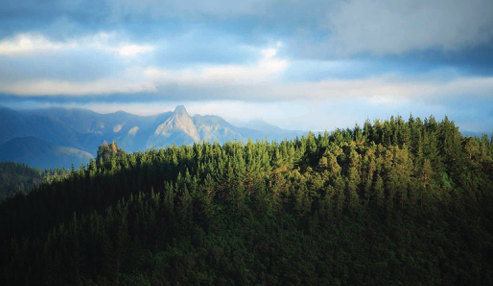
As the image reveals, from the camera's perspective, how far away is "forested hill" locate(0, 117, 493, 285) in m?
74.9

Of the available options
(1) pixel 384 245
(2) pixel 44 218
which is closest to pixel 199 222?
(1) pixel 384 245

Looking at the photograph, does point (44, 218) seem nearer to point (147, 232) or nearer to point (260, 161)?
point (147, 232)

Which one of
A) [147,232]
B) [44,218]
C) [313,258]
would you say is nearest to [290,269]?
[313,258]

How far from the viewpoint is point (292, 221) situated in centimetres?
9262

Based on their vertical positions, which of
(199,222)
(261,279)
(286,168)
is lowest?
(261,279)

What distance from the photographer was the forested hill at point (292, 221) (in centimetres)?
7494

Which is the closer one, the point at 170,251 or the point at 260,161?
the point at 170,251

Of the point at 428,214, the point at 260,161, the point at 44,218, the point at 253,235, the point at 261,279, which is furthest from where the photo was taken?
the point at 44,218

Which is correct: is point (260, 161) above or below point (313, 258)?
above

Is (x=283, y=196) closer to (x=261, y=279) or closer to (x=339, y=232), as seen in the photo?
(x=339, y=232)

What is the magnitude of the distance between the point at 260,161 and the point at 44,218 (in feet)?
264

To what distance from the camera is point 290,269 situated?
80000mm

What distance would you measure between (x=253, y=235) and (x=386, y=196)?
44961 millimetres

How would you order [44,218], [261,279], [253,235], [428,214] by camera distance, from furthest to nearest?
[44,218]
[428,214]
[253,235]
[261,279]
